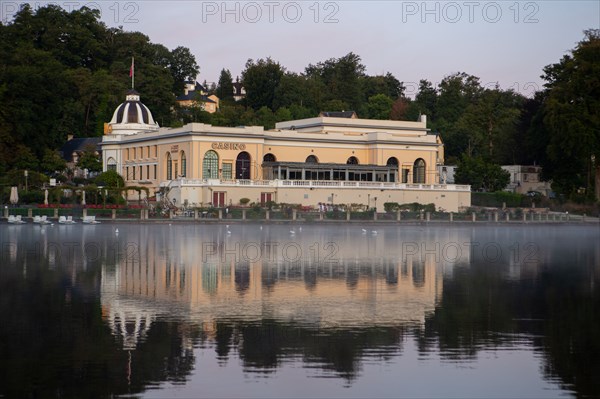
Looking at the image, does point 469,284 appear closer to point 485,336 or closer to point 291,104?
point 485,336

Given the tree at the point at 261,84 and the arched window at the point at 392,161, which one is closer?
the arched window at the point at 392,161

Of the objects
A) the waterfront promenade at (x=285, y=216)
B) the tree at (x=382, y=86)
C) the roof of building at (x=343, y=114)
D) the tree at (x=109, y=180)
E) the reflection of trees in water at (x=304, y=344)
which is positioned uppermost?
the tree at (x=382, y=86)

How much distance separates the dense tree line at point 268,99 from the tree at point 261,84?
5.5 inches

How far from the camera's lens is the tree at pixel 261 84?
138m

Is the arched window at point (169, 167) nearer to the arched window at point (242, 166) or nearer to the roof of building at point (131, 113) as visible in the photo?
the arched window at point (242, 166)

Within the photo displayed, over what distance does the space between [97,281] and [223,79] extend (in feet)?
454

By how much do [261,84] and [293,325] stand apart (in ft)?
388

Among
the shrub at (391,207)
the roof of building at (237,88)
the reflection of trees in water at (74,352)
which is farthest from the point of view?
the roof of building at (237,88)

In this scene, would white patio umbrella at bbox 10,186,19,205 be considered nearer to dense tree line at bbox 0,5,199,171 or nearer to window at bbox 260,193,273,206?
dense tree line at bbox 0,5,199,171

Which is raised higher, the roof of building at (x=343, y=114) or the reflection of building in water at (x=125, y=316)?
the roof of building at (x=343, y=114)

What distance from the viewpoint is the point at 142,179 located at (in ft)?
328

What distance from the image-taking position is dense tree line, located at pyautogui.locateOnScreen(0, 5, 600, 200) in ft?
319

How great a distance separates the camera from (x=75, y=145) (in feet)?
368

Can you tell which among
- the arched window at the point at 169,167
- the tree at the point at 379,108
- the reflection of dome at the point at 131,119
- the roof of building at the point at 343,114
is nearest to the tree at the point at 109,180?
the arched window at the point at 169,167
